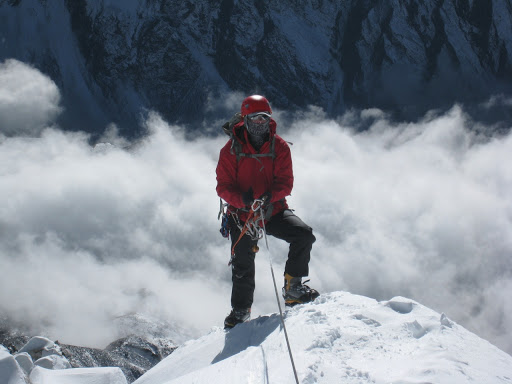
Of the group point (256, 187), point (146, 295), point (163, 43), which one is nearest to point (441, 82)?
point (163, 43)

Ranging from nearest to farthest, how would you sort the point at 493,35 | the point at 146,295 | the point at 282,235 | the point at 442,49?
the point at 282,235 < the point at 493,35 < the point at 442,49 < the point at 146,295

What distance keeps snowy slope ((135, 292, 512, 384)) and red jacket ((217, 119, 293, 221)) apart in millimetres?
1254

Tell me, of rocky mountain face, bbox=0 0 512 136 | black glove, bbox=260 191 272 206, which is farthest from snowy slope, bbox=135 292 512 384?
rocky mountain face, bbox=0 0 512 136

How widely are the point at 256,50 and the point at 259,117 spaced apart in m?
63.4

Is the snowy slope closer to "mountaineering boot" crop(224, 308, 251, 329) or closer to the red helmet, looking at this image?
"mountaineering boot" crop(224, 308, 251, 329)

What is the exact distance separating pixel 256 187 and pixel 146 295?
109 meters

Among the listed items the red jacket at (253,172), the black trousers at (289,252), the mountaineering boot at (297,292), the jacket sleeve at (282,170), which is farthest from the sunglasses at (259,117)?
the mountaineering boot at (297,292)

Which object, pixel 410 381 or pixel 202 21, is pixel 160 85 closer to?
pixel 202 21

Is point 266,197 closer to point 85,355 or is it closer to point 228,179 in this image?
point 228,179

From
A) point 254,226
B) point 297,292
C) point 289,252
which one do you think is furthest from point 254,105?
point 297,292

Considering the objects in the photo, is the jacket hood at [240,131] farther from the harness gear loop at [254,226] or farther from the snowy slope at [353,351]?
the snowy slope at [353,351]

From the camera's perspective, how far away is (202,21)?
62125 mm

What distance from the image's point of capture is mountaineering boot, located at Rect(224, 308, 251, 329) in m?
4.46

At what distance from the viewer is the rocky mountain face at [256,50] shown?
5775 centimetres
